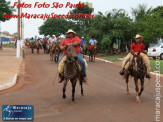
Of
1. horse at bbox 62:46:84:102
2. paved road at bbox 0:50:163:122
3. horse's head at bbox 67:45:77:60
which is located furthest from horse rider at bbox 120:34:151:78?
horse's head at bbox 67:45:77:60

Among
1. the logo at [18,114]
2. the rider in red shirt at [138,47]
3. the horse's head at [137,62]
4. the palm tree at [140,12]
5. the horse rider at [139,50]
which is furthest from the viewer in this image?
the palm tree at [140,12]

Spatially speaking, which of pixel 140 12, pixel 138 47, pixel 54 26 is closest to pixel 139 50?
pixel 138 47

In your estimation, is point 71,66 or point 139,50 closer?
point 71,66

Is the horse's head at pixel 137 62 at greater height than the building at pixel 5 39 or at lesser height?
lesser

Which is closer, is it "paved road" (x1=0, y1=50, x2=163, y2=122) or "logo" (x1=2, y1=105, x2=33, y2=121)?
"logo" (x1=2, y1=105, x2=33, y2=121)

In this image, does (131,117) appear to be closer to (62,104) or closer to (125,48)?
(62,104)

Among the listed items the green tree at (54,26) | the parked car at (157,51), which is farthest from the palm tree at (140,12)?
the green tree at (54,26)

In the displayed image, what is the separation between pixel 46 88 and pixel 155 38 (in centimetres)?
2265

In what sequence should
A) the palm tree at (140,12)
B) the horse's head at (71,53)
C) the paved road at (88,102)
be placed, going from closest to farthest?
1. the paved road at (88,102)
2. the horse's head at (71,53)
3. the palm tree at (140,12)

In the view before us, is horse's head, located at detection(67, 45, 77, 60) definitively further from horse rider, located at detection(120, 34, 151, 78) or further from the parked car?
the parked car

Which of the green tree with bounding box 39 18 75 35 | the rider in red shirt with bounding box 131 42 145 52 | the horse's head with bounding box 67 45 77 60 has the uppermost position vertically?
the green tree with bounding box 39 18 75 35

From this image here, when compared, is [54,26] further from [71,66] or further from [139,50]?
[71,66]

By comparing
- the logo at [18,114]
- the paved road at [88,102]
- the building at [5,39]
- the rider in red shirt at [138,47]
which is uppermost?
the building at [5,39]

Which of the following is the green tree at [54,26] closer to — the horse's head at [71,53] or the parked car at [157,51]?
the parked car at [157,51]
